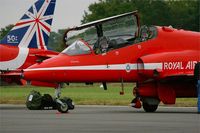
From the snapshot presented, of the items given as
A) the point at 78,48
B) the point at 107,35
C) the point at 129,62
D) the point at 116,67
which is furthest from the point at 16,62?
the point at 129,62

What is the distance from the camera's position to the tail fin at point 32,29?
114 feet

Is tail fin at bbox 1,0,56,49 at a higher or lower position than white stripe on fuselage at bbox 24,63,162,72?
higher

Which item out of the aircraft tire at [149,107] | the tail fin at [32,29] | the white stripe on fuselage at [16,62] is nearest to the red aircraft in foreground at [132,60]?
the aircraft tire at [149,107]

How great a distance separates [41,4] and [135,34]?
9975 mm

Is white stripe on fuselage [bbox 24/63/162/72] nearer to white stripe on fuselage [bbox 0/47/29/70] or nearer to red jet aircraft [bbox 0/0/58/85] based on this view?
white stripe on fuselage [bbox 0/47/29/70]

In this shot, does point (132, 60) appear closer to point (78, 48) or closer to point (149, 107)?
point (149, 107)

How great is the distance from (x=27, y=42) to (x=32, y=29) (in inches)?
28.2

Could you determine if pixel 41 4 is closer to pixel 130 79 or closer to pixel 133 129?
pixel 130 79

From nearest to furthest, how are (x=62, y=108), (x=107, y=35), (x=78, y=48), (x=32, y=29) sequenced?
(x=62, y=108)
(x=78, y=48)
(x=107, y=35)
(x=32, y=29)

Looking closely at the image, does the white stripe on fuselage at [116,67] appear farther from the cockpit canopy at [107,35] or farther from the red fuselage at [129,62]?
the cockpit canopy at [107,35]

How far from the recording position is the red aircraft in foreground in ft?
84.3

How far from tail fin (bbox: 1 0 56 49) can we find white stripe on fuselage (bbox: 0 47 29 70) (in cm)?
103

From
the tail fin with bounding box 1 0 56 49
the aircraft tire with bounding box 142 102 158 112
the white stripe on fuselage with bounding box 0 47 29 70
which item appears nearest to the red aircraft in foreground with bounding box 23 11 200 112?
the aircraft tire with bounding box 142 102 158 112

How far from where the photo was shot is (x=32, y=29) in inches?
1388
